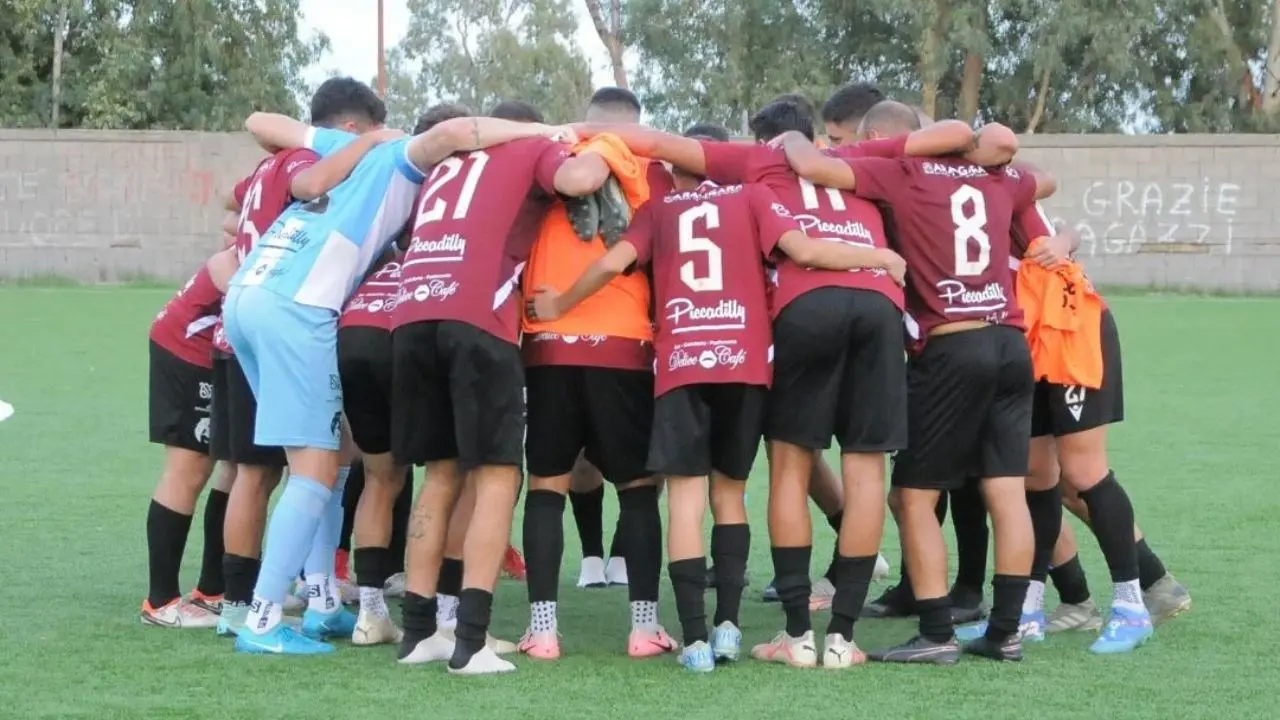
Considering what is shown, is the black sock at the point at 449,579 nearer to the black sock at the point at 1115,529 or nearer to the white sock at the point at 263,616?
the white sock at the point at 263,616

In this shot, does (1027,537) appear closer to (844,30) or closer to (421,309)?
(421,309)

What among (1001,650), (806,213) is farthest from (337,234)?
(1001,650)

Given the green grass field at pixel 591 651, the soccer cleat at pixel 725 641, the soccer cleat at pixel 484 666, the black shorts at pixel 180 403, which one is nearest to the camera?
the green grass field at pixel 591 651

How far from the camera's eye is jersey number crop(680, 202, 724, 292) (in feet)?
19.1

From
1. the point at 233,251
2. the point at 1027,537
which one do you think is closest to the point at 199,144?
the point at 233,251

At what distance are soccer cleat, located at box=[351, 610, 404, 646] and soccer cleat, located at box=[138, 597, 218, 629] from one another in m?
0.67

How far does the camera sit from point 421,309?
223 inches

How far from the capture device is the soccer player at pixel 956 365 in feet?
19.3

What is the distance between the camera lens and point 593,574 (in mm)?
7520

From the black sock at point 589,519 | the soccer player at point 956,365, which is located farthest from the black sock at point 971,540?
the black sock at point 589,519

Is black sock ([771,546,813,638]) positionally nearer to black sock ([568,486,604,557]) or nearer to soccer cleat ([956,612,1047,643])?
soccer cleat ([956,612,1047,643])

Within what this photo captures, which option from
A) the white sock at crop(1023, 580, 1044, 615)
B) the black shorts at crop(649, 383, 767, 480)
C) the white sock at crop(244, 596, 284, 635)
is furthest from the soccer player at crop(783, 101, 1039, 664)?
the white sock at crop(244, 596, 284, 635)

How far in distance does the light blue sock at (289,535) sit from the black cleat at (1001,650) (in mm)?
2502

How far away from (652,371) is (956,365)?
1120 mm
